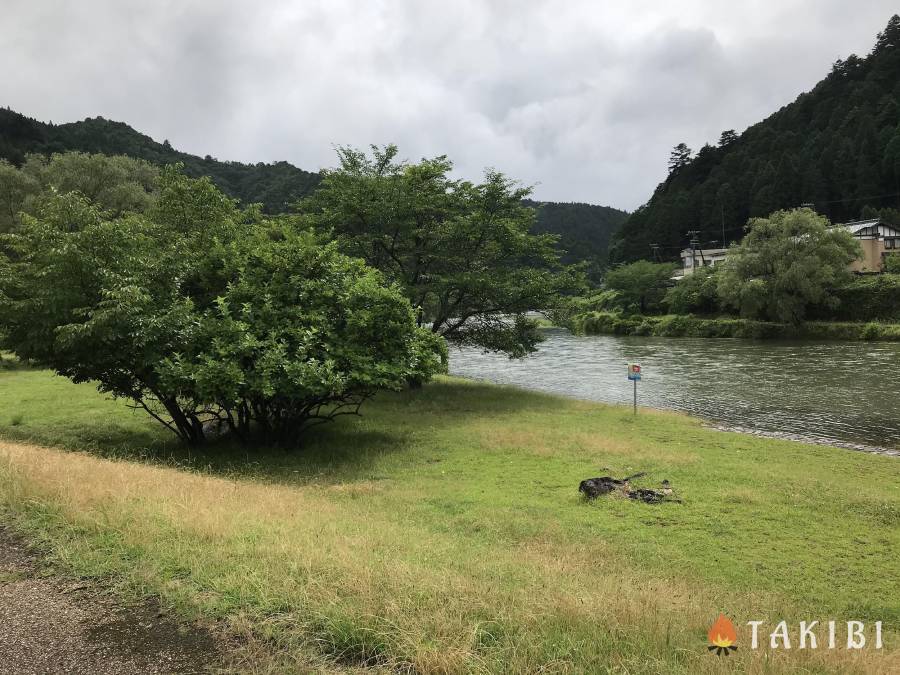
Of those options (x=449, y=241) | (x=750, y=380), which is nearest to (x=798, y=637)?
(x=449, y=241)

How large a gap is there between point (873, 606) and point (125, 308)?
14820 millimetres

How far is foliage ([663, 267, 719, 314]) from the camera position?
225ft

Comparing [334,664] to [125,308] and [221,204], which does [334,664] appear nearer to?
[125,308]

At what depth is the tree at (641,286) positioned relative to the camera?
82812mm

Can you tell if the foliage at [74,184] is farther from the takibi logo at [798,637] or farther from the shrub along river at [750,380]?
the takibi logo at [798,637]

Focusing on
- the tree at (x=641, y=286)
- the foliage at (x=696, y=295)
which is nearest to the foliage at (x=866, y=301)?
the foliage at (x=696, y=295)

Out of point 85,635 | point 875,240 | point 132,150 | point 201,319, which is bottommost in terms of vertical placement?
point 85,635

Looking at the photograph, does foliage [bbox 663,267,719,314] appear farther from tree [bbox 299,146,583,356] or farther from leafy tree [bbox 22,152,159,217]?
leafy tree [bbox 22,152,159,217]

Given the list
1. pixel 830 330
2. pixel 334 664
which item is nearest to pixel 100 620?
pixel 334 664

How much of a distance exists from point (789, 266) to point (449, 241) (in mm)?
43108

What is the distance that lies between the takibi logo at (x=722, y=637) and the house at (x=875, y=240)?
80426 millimetres

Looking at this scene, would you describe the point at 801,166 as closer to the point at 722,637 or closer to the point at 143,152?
the point at 143,152

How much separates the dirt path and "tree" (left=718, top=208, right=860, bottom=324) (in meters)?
59.7

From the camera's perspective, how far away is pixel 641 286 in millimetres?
83000
